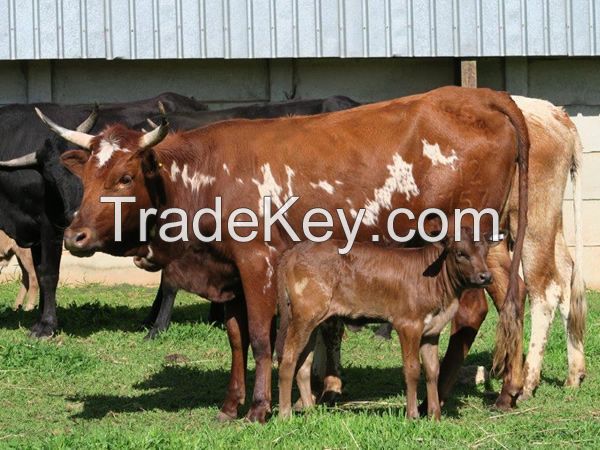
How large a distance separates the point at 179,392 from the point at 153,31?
246 inches

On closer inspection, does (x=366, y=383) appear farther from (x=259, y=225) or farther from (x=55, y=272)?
(x=55, y=272)

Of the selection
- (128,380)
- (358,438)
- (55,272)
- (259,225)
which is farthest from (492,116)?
(55,272)

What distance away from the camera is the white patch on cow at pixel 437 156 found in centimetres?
882

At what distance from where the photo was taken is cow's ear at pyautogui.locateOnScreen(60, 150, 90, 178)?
29.0ft

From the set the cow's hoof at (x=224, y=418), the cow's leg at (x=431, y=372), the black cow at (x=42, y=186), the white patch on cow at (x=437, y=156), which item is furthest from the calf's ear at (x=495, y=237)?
the black cow at (x=42, y=186)

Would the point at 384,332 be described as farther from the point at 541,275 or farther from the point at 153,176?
the point at 153,176

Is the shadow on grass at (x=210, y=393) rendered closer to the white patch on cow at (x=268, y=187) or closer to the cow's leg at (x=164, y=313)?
the white patch on cow at (x=268, y=187)

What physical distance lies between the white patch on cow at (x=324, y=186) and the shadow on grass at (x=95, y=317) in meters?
4.50

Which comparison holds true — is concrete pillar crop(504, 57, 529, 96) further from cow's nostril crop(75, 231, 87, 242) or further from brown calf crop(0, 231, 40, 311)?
cow's nostril crop(75, 231, 87, 242)

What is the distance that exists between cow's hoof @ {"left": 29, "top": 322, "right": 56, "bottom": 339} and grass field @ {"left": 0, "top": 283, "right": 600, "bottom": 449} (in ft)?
0.33

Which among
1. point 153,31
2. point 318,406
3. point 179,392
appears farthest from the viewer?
point 153,31

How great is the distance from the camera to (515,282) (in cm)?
869

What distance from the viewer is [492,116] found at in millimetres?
9016

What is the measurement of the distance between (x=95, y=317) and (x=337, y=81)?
14.5 feet
